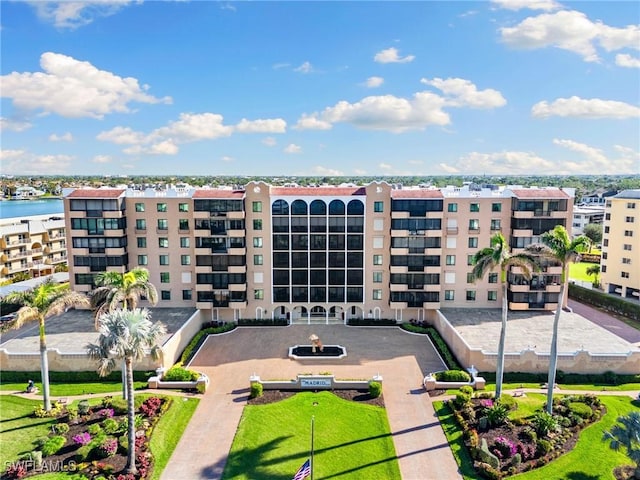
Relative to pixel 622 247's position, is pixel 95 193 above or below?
above

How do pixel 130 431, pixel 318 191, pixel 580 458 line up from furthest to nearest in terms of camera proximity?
pixel 318 191 < pixel 580 458 < pixel 130 431

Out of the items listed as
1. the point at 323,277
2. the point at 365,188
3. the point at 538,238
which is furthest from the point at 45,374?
the point at 538,238

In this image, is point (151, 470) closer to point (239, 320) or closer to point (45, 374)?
point (45, 374)

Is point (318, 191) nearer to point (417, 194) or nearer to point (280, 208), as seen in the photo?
point (280, 208)

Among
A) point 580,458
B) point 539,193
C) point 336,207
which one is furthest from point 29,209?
point 580,458

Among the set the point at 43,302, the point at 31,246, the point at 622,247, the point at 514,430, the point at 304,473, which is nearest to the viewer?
the point at 304,473

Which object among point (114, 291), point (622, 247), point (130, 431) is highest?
point (114, 291)

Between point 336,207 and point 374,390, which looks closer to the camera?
point 374,390
